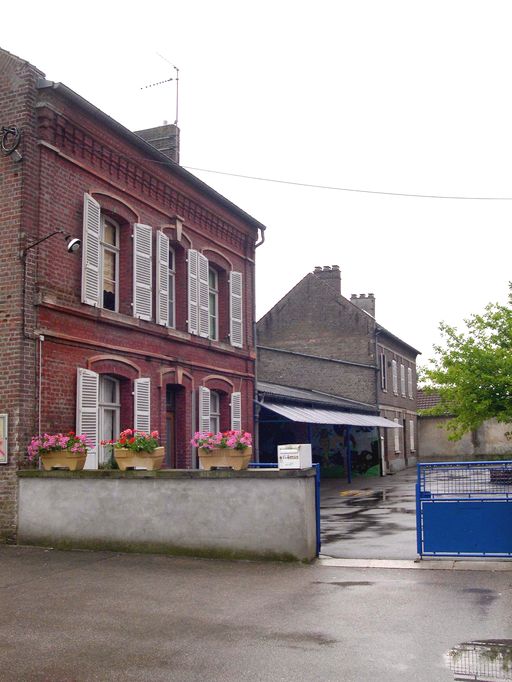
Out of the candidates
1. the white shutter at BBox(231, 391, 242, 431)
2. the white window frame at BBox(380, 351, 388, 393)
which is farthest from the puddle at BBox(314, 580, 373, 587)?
the white window frame at BBox(380, 351, 388, 393)

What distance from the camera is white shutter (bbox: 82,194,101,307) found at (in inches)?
521

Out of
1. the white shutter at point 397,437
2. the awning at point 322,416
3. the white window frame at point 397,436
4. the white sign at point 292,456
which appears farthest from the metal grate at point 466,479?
the white shutter at point 397,437

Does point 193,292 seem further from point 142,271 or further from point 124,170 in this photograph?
point 124,170

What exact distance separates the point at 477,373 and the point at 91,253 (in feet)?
65.3

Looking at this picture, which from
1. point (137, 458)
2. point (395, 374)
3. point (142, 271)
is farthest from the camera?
point (395, 374)

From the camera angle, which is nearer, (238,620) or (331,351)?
(238,620)

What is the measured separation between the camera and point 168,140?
1861 cm

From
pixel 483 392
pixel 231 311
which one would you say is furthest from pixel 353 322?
pixel 231 311

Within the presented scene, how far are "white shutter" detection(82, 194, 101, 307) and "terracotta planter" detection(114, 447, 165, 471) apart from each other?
121 inches

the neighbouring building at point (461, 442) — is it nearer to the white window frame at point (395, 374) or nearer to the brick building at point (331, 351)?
the white window frame at point (395, 374)

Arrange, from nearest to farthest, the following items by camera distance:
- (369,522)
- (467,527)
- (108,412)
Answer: (467,527) → (108,412) → (369,522)

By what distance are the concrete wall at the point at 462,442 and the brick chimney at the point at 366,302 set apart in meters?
8.53

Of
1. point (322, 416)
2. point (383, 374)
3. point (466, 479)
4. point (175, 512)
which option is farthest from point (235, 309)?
point (383, 374)

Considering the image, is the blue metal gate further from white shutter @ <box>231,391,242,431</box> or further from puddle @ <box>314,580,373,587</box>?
white shutter @ <box>231,391,242,431</box>
